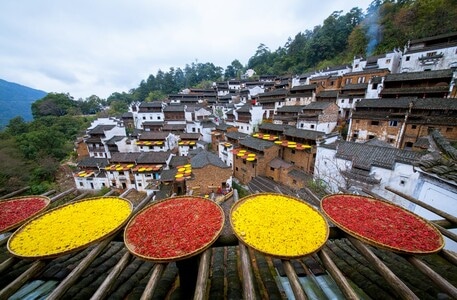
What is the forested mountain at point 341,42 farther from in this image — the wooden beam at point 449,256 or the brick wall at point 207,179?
the wooden beam at point 449,256

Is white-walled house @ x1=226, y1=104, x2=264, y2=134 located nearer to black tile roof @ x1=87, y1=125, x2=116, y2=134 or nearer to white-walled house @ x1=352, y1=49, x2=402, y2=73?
white-walled house @ x1=352, y1=49, x2=402, y2=73

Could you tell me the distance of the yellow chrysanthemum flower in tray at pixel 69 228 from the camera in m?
2.84

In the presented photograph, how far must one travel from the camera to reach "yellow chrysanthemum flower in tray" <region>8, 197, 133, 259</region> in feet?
9.32

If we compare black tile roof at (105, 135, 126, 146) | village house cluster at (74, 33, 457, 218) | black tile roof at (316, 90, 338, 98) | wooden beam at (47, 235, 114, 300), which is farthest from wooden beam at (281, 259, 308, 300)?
black tile roof at (105, 135, 126, 146)

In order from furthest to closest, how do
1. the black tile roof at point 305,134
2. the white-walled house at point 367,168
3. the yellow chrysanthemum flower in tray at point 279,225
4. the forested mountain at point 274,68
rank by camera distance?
the forested mountain at point 274,68
the black tile roof at point 305,134
the white-walled house at point 367,168
the yellow chrysanthemum flower in tray at point 279,225

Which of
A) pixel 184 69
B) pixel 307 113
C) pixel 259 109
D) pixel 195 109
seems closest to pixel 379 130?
pixel 307 113

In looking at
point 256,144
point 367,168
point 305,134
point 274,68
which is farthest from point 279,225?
point 274,68

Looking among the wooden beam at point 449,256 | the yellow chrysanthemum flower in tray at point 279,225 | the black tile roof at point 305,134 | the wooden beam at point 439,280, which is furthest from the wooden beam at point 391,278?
the black tile roof at point 305,134

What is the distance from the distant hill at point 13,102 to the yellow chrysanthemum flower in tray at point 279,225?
8559 cm

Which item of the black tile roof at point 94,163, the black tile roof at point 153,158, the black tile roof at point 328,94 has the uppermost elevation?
the black tile roof at point 328,94

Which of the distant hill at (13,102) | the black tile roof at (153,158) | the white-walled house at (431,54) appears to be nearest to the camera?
the white-walled house at (431,54)

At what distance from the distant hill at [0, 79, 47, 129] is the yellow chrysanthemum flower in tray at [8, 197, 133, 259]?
8225 centimetres

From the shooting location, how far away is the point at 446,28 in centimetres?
2741

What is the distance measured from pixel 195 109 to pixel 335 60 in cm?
3822
